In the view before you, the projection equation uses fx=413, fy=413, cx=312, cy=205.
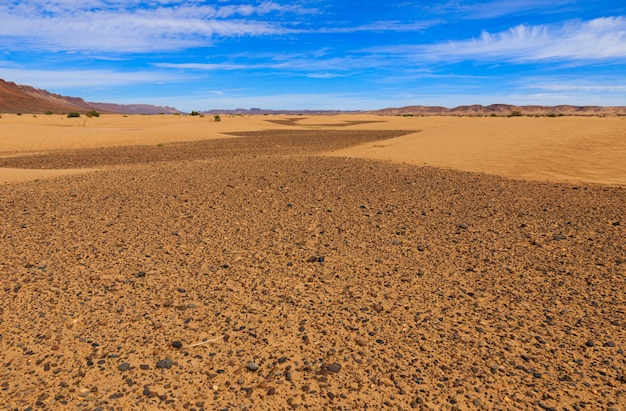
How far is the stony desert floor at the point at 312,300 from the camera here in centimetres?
346

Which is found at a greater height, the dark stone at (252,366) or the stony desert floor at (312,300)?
the stony desert floor at (312,300)

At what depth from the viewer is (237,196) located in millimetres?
10336

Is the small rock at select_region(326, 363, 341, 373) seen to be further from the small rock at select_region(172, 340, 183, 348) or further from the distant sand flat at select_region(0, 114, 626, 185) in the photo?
the distant sand flat at select_region(0, 114, 626, 185)

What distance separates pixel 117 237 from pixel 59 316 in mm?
2733

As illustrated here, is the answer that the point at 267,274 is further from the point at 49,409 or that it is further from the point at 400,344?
the point at 49,409

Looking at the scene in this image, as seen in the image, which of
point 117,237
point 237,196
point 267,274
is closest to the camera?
point 267,274

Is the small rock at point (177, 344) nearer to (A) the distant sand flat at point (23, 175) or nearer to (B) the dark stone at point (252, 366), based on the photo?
(B) the dark stone at point (252, 366)

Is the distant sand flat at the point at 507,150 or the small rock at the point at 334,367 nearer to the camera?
the small rock at the point at 334,367

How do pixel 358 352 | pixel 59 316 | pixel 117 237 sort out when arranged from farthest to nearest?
pixel 117 237, pixel 59 316, pixel 358 352

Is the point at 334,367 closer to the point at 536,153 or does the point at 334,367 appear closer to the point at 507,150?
the point at 536,153

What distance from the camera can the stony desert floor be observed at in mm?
3459

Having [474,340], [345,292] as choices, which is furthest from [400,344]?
[345,292]

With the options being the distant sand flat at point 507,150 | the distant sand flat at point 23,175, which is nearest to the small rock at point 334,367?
the distant sand flat at point 507,150

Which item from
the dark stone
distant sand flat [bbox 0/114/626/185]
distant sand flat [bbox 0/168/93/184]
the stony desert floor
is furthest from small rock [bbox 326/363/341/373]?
distant sand flat [bbox 0/168/93/184]
